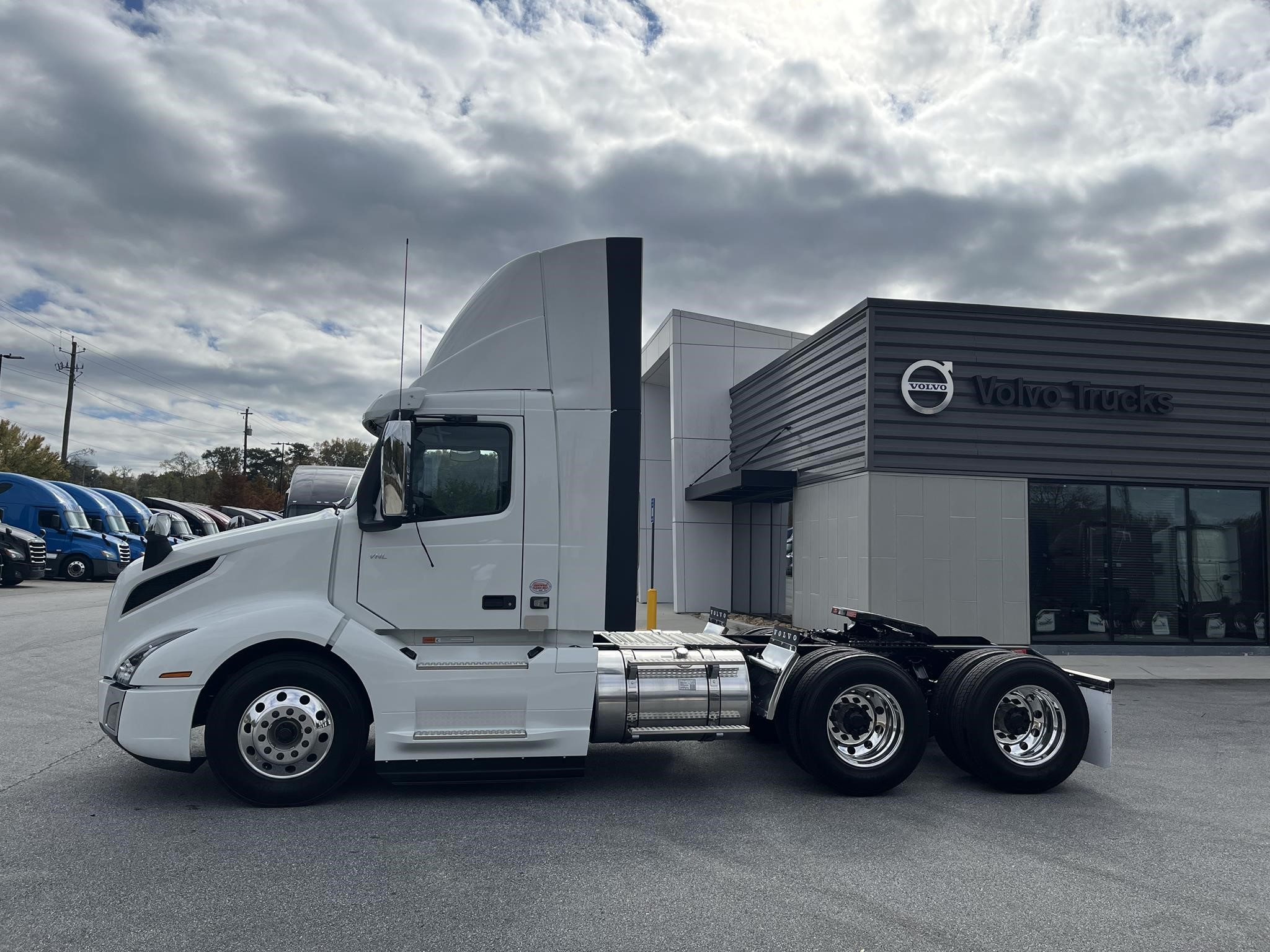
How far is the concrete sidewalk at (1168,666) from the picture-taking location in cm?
1344

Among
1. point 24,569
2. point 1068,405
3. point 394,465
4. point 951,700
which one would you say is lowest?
point 951,700

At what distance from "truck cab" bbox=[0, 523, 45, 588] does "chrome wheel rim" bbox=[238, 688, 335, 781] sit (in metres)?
22.6

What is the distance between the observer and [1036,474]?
1535 cm

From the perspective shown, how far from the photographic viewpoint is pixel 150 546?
19.7 ft

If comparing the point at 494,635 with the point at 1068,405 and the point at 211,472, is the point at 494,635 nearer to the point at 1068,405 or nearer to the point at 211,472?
the point at 1068,405

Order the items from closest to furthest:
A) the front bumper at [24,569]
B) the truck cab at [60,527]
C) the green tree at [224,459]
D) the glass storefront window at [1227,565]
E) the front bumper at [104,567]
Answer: the glass storefront window at [1227,565] < the front bumper at [24,569] < the truck cab at [60,527] < the front bumper at [104,567] < the green tree at [224,459]

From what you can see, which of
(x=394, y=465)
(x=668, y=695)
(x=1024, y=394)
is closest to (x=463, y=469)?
(x=394, y=465)

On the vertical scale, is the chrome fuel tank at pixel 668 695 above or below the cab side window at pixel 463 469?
below

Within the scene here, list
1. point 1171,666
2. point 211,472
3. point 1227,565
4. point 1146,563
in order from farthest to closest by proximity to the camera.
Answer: point 211,472
point 1227,565
point 1146,563
point 1171,666

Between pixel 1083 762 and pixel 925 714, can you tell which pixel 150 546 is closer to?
pixel 925 714

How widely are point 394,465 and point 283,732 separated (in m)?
1.91

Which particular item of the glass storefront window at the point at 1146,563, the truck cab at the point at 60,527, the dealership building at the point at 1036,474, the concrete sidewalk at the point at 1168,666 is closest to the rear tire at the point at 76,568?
the truck cab at the point at 60,527

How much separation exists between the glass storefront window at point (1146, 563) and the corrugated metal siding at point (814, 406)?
11.0ft

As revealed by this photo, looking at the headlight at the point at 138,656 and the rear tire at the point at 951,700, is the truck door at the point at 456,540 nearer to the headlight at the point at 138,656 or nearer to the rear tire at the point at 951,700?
the headlight at the point at 138,656
